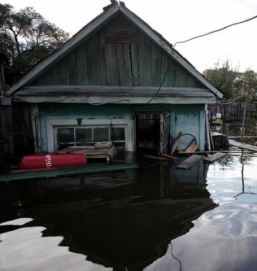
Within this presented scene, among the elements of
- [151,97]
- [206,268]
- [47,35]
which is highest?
[47,35]

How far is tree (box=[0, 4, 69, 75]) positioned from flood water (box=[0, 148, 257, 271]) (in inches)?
1169

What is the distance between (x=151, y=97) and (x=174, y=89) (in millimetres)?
1163

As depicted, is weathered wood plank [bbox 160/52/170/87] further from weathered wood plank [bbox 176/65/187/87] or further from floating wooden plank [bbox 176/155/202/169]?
floating wooden plank [bbox 176/155/202/169]

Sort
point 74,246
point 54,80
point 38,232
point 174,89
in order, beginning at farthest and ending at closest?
point 174,89
point 54,80
point 38,232
point 74,246

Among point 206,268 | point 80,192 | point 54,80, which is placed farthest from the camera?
point 54,80

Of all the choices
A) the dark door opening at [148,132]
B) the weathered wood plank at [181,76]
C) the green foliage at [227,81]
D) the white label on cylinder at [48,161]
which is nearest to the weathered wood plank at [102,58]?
the weathered wood plank at [181,76]

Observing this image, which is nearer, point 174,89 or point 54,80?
point 54,80

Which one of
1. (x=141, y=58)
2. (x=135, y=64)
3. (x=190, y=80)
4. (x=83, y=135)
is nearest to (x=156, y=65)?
(x=141, y=58)

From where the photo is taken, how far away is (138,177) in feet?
20.0

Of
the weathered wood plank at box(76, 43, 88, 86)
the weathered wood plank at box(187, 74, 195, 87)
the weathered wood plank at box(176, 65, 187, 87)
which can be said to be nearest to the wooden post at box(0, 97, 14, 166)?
the weathered wood plank at box(76, 43, 88, 86)

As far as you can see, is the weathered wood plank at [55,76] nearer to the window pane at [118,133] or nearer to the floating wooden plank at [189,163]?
the window pane at [118,133]

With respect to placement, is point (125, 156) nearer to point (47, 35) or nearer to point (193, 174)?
point (193, 174)

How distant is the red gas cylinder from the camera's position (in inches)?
251

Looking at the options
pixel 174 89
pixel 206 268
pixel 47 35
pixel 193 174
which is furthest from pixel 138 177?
pixel 47 35
